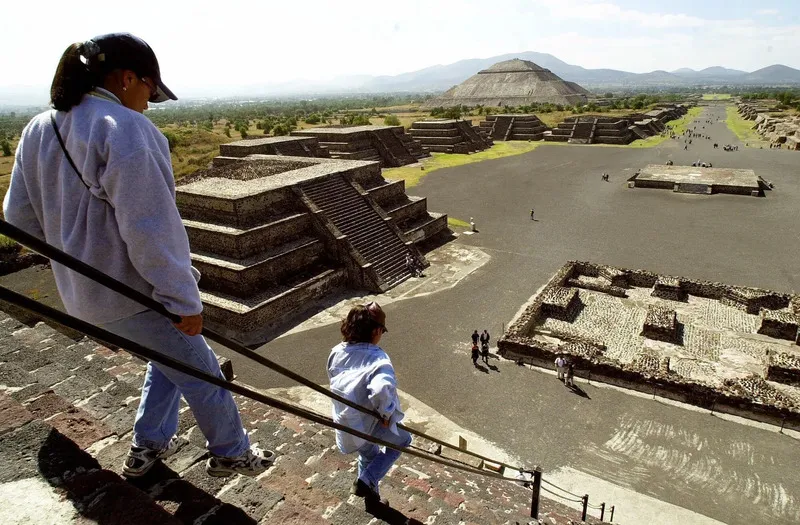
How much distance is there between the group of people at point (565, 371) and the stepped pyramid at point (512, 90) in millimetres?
88223

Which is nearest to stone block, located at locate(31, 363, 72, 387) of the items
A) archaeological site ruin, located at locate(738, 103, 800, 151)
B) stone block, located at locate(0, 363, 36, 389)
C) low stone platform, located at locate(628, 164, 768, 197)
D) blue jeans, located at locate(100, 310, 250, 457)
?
stone block, located at locate(0, 363, 36, 389)

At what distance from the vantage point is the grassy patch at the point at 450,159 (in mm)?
32631

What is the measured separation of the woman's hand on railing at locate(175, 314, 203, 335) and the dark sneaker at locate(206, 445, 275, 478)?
0.92 meters

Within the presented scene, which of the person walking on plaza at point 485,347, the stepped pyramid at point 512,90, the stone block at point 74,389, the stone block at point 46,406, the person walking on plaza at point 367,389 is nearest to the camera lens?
the stone block at point 46,406

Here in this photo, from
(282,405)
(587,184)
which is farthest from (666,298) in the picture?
(587,184)

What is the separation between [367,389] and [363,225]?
1368cm

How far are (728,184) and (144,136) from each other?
33.3 metres

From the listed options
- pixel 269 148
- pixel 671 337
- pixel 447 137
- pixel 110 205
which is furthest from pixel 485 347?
pixel 447 137

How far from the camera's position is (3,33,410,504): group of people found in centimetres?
214

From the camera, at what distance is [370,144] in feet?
115

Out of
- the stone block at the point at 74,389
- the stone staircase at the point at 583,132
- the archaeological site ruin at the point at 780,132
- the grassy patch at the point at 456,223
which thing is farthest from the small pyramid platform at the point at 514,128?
the stone block at the point at 74,389

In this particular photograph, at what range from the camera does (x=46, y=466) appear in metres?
2.55

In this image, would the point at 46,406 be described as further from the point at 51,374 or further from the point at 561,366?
the point at 561,366

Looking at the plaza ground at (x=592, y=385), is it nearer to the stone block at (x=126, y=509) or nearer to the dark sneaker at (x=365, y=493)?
the dark sneaker at (x=365, y=493)
